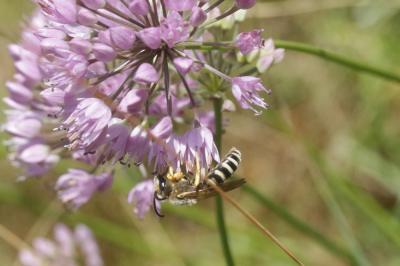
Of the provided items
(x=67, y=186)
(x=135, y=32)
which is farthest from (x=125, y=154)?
(x=67, y=186)

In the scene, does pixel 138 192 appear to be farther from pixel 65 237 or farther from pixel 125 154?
pixel 65 237

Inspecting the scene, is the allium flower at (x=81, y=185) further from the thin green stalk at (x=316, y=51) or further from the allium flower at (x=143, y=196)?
the thin green stalk at (x=316, y=51)

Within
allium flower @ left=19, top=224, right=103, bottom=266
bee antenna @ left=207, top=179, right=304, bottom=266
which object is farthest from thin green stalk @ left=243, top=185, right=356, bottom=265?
allium flower @ left=19, top=224, right=103, bottom=266

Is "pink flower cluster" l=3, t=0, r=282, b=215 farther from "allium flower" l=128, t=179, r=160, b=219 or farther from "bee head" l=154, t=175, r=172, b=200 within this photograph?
"allium flower" l=128, t=179, r=160, b=219

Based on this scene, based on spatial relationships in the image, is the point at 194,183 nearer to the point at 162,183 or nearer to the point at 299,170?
the point at 162,183

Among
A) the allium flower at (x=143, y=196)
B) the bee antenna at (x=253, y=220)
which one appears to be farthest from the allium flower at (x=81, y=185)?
the bee antenna at (x=253, y=220)
